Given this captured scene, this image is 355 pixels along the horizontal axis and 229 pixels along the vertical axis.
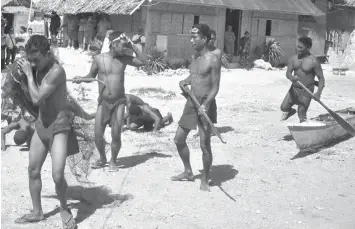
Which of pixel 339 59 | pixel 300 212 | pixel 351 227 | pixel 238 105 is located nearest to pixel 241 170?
pixel 300 212

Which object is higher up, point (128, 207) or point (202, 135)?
point (202, 135)

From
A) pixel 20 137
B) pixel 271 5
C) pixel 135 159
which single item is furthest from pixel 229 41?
pixel 20 137

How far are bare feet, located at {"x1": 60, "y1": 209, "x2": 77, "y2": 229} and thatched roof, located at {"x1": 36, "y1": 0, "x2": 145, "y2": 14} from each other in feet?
45.8

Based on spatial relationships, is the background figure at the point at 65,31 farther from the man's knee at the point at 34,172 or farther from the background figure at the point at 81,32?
the man's knee at the point at 34,172

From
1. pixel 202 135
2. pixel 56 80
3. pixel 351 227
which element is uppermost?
pixel 56 80

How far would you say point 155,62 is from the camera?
18.5 metres

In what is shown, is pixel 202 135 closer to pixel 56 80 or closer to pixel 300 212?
pixel 300 212

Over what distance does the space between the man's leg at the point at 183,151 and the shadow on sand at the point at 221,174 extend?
30 centimetres

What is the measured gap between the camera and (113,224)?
195 inches

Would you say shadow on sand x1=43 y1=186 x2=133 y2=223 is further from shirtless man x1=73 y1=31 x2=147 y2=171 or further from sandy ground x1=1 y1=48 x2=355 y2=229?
shirtless man x1=73 y1=31 x2=147 y2=171

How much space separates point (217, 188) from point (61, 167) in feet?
7.44

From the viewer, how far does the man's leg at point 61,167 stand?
179 inches

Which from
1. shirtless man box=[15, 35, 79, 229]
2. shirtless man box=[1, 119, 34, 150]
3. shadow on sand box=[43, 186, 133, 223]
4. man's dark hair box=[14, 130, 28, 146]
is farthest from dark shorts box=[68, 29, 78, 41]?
shirtless man box=[15, 35, 79, 229]

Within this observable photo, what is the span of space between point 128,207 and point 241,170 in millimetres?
2173
